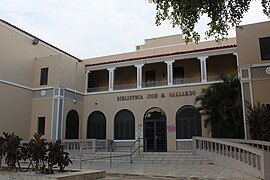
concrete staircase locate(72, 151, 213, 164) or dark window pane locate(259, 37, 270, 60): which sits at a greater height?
dark window pane locate(259, 37, 270, 60)

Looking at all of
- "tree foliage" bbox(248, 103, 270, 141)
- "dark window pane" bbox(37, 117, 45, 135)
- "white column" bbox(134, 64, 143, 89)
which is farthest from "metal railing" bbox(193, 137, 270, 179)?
"dark window pane" bbox(37, 117, 45, 135)

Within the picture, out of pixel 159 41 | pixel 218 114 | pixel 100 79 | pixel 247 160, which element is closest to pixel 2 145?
pixel 247 160

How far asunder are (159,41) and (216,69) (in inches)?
309

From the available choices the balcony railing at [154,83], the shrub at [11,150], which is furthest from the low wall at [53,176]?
the balcony railing at [154,83]

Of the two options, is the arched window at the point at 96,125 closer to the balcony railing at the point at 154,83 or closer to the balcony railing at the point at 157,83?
the balcony railing at the point at 157,83

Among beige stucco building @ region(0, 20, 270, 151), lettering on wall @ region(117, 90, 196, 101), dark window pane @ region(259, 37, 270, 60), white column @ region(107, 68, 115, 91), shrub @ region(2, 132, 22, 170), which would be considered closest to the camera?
shrub @ region(2, 132, 22, 170)

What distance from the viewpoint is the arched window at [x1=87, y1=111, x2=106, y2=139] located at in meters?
21.5

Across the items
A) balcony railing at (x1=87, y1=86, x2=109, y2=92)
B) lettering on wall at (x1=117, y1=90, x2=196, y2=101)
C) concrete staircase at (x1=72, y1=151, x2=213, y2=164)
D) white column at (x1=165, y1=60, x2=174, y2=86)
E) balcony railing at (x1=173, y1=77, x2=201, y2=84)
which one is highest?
white column at (x1=165, y1=60, x2=174, y2=86)

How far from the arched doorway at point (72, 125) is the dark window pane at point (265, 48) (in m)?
13.5

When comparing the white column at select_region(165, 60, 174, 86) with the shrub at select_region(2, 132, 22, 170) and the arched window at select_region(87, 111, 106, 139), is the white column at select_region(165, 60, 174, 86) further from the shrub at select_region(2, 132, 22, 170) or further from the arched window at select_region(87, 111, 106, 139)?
the shrub at select_region(2, 132, 22, 170)

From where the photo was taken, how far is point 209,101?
16.3 m

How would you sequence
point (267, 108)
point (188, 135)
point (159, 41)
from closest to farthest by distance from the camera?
point (267, 108) < point (188, 135) < point (159, 41)

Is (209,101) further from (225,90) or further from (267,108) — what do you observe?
(267,108)

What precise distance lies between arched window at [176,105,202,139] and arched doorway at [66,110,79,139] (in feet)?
25.3
